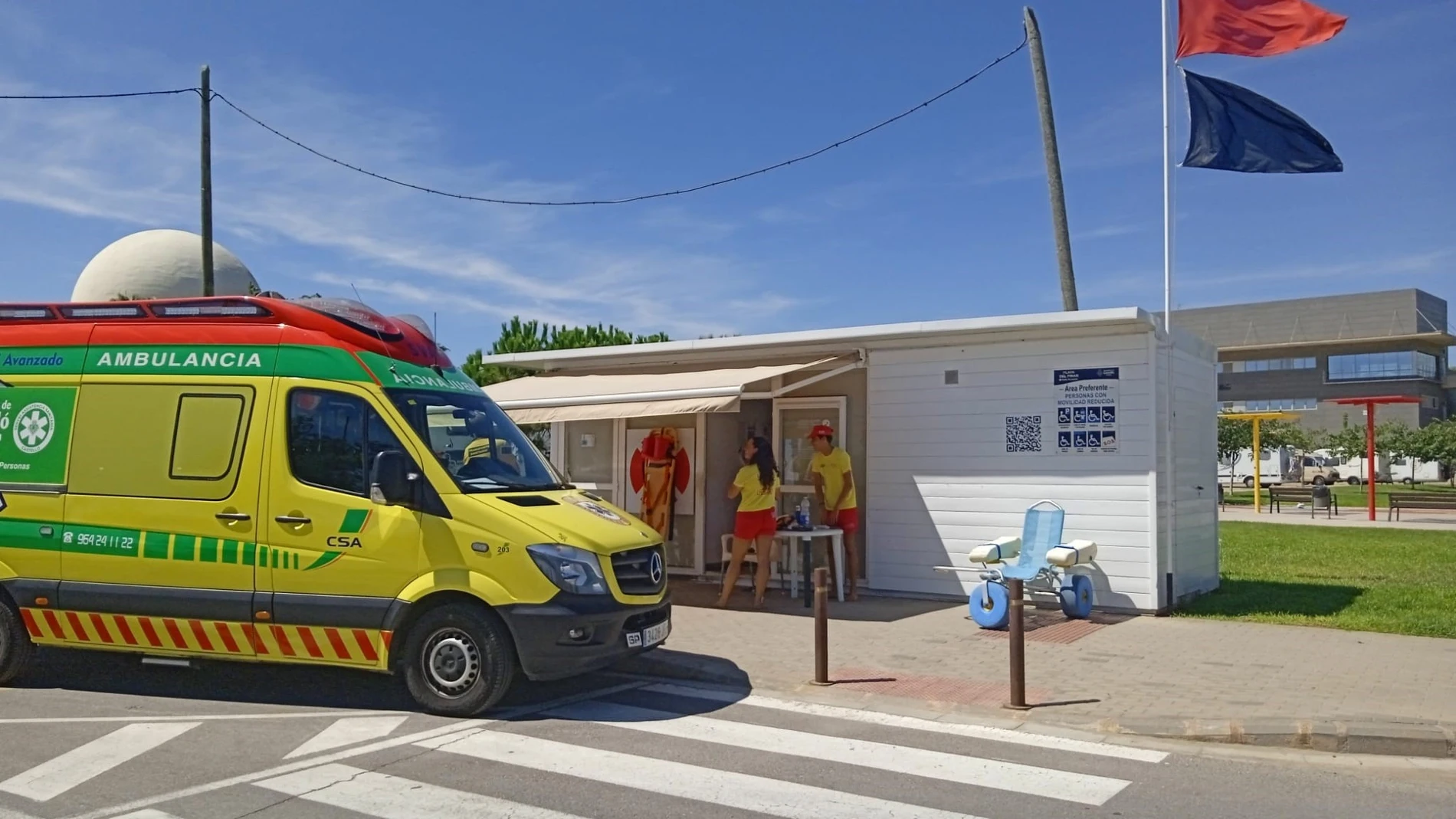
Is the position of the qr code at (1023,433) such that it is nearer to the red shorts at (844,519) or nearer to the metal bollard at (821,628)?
the red shorts at (844,519)

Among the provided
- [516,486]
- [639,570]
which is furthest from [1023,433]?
[516,486]

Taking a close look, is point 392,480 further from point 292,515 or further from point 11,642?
point 11,642

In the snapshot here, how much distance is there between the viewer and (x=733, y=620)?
11516 mm

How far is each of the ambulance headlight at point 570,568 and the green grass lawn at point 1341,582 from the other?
707 cm

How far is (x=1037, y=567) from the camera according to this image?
1149 cm

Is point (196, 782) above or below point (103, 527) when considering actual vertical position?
below

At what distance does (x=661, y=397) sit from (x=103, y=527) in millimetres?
5784

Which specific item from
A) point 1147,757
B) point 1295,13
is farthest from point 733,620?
point 1295,13

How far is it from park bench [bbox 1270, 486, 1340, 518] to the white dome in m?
37.6

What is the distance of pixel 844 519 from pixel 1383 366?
6748cm

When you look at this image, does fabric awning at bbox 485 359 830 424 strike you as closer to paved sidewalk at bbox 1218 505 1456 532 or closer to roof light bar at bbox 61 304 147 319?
roof light bar at bbox 61 304 147 319

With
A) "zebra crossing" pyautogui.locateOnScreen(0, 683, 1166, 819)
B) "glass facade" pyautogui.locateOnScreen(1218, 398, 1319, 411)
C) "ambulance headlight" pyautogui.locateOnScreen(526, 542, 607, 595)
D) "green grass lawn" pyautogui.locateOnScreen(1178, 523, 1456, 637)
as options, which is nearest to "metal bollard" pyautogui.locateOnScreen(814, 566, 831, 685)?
"zebra crossing" pyautogui.locateOnScreen(0, 683, 1166, 819)

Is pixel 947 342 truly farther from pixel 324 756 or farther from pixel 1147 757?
pixel 324 756

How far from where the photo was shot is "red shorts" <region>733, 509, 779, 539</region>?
12117 millimetres
